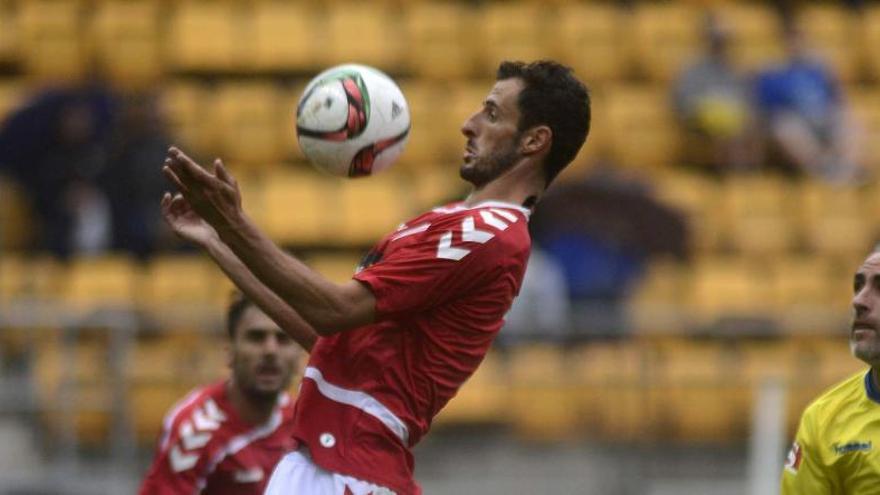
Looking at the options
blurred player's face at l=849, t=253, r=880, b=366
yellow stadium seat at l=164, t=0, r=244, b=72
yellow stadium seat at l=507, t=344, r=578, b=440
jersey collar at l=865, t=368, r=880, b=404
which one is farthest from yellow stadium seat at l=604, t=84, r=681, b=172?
blurred player's face at l=849, t=253, r=880, b=366

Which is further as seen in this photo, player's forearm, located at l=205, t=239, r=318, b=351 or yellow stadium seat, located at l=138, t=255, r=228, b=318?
yellow stadium seat, located at l=138, t=255, r=228, b=318

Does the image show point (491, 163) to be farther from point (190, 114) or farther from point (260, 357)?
point (190, 114)

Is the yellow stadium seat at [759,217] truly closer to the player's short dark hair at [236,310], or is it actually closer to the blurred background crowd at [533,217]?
the blurred background crowd at [533,217]

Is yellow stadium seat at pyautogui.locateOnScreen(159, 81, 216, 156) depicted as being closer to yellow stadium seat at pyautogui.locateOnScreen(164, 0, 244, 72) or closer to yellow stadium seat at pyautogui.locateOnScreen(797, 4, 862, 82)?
yellow stadium seat at pyautogui.locateOnScreen(164, 0, 244, 72)

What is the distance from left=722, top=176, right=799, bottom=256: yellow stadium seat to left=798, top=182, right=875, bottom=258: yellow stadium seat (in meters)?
0.11

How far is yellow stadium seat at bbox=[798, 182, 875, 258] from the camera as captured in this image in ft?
45.9

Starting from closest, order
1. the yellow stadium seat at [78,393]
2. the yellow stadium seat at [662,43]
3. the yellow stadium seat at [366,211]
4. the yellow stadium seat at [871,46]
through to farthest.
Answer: the yellow stadium seat at [78,393]
the yellow stadium seat at [366,211]
the yellow stadium seat at [662,43]
the yellow stadium seat at [871,46]

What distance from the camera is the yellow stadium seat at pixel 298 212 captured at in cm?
1339

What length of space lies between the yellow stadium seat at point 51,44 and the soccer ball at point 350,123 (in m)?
8.65

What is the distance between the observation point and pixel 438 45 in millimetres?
15023

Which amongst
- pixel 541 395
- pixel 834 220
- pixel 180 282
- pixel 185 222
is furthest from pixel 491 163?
pixel 834 220

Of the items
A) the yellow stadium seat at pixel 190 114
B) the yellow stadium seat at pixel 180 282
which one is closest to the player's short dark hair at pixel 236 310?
the yellow stadium seat at pixel 180 282

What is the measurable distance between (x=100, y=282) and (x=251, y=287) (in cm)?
689

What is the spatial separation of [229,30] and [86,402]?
4561 mm
